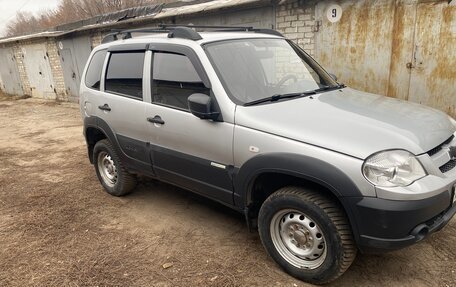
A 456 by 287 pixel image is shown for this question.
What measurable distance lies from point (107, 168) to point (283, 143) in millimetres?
2957

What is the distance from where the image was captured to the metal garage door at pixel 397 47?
220 inches

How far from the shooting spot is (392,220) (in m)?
2.25

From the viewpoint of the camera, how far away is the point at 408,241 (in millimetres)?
2320

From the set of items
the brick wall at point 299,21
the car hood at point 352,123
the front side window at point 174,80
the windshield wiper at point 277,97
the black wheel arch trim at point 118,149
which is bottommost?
the black wheel arch trim at point 118,149

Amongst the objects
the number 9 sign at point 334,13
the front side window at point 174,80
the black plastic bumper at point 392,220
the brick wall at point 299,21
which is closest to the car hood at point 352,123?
the black plastic bumper at point 392,220

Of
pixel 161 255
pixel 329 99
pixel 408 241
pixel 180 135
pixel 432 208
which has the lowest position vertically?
pixel 161 255

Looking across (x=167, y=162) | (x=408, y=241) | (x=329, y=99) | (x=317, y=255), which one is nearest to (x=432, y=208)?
(x=408, y=241)

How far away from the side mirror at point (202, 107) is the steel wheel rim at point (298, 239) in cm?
96

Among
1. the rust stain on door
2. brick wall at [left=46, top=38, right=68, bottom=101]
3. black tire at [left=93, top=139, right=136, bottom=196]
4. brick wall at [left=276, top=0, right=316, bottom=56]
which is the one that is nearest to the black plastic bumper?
black tire at [left=93, top=139, right=136, bottom=196]

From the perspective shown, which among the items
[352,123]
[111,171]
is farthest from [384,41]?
[111,171]

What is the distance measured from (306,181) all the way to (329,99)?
0.89 m

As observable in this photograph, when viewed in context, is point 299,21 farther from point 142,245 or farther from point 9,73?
point 9,73

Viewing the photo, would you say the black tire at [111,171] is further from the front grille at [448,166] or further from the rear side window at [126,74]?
the front grille at [448,166]

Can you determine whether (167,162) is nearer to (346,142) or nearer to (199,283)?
(199,283)
